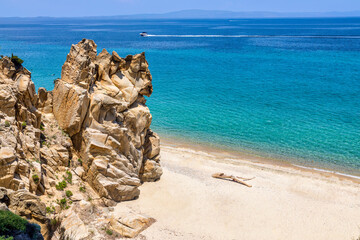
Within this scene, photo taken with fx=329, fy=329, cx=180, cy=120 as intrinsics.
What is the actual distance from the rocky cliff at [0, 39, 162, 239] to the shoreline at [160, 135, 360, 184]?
12483 millimetres

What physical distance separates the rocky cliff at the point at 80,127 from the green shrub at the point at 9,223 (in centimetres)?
421

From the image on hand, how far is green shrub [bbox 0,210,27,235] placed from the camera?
48.3ft

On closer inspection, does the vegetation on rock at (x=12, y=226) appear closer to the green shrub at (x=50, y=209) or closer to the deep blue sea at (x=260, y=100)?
the green shrub at (x=50, y=209)

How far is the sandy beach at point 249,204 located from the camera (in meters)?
25.1

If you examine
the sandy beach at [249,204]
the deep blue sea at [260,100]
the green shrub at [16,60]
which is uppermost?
the green shrub at [16,60]

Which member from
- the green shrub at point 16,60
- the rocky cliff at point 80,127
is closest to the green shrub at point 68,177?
the rocky cliff at point 80,127

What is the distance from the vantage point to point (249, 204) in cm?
2839

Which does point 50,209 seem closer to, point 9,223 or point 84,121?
point 9,223

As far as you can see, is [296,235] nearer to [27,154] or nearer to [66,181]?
[66,181]

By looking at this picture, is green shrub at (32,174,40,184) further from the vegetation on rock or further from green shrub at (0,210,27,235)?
green shrub at (0,210,27,235)

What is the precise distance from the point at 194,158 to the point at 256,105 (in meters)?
23.5

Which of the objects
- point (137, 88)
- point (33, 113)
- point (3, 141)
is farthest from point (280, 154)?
point (3, 141)

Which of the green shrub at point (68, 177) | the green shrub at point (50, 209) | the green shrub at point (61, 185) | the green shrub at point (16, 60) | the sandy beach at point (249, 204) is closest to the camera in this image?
the green shrub at point (50, 209)

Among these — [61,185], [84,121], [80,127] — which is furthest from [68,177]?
[84,121]
